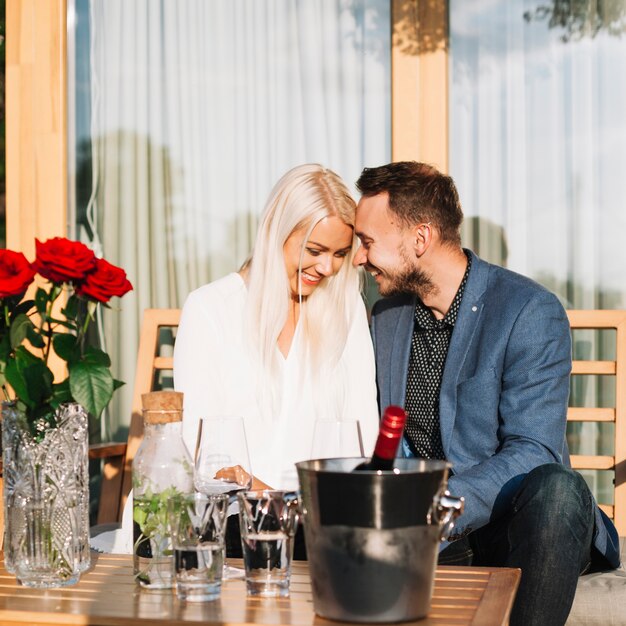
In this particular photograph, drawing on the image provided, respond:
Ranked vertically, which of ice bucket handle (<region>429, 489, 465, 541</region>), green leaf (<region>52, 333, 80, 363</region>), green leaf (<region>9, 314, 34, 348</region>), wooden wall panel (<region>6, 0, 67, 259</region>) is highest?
wooden wall panel (<region>6, 0, 67, 259</region>)

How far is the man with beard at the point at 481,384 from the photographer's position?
2.23 meters

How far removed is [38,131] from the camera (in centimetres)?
380

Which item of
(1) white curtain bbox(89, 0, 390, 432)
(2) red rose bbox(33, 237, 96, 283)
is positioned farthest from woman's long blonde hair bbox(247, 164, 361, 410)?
(2) red rose bbox(33, 237, 96, 283)

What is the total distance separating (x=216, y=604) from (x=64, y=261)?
0.72 m

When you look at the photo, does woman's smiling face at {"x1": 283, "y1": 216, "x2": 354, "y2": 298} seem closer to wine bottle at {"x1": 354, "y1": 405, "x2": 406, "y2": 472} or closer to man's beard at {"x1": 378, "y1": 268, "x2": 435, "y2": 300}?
man's beard at {"x1": 378, "y1": 268, "x2": 435, "y2": 300}

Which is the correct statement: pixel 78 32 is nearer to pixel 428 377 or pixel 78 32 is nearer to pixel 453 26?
pixel 453 26

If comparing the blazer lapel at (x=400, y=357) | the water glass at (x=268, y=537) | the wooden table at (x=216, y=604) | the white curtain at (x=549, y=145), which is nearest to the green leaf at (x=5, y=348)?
the wooden table at (x=216, y=604)

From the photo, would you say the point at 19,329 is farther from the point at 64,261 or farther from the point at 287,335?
the point at 287,335

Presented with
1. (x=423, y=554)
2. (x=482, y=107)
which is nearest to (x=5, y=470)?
(x=423, y=554)

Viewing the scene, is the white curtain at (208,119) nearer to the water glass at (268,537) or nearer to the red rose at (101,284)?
the red rose at (101,284)

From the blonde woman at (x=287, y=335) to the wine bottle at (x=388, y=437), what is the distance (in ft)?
4.40

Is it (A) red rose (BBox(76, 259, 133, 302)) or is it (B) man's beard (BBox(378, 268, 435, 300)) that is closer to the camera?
(A) red rose (BBox(76, 259, 133, 302))

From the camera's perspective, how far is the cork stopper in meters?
1.62

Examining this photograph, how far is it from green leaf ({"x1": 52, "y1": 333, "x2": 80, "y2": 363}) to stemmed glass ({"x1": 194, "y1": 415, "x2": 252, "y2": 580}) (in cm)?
42
